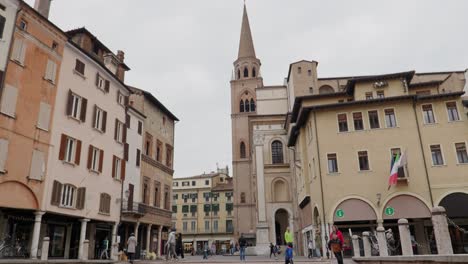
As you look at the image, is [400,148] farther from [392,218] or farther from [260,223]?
[260,223]

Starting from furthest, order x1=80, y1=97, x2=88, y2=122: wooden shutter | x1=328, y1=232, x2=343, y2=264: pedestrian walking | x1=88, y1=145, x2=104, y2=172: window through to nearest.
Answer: x1=88, y1=145, x2=104, y2=172: window < x1=80, y1=97, x2=88, y2=122: wooden shutter < x1=328, y1=232, x2=343, y2=264: pedestrian walking

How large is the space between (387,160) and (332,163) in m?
3.84

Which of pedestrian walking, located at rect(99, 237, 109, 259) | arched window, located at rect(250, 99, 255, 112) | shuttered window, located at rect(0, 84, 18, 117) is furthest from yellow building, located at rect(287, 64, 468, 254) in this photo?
arched window, located at rect(250, 99, 255, 112)

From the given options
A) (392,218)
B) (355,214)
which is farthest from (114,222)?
(392,218)

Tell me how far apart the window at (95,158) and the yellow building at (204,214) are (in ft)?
167

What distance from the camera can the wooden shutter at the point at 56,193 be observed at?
2032cm

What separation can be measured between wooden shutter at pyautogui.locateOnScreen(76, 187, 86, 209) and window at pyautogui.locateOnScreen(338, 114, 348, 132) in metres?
18.5

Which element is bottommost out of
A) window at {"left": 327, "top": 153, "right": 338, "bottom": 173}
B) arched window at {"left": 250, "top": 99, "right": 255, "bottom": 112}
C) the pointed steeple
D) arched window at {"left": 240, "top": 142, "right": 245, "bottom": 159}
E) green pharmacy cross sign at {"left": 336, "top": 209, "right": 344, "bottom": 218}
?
green pharmacy cross sign at {"left": 336, "top": 209, "right": 344, "bottom": 218}

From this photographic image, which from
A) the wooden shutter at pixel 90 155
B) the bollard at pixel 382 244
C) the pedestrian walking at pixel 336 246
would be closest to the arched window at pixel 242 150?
the wooden shutter at pixel 90 155

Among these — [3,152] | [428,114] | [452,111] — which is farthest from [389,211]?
[3,152]

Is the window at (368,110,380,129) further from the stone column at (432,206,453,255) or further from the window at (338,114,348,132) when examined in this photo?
the stone column at (432,206,453,255)

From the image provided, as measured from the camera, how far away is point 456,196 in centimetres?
2519

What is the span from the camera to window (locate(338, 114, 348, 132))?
90.6 ft

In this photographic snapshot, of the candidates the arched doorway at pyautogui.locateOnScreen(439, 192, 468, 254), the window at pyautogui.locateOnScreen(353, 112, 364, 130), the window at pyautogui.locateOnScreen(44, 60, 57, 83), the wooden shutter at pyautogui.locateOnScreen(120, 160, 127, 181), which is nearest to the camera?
the window at pyautogui.locateOnScreen(44, 60, 57, 83)
